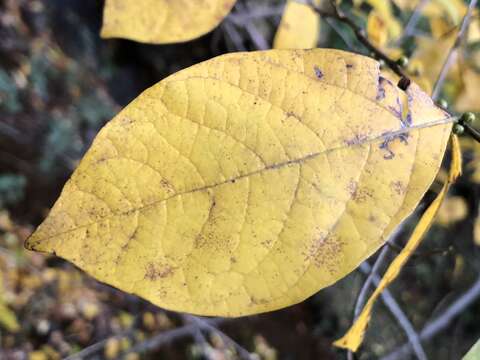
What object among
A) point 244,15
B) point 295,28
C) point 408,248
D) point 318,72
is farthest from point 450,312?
point 318,72

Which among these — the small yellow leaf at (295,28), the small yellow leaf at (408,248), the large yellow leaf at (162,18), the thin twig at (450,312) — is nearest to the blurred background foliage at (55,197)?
the thin twig at (450,312)

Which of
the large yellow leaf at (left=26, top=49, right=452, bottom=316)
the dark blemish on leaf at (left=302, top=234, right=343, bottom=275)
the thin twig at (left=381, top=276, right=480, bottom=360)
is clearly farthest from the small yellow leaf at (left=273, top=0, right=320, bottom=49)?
the thin twig at (left=381, top=276, right=480, bottom=360)

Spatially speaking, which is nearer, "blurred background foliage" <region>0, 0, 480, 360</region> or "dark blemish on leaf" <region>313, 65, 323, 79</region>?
"dark blemish on leaf" <region>313, 65, 323, 79</region>

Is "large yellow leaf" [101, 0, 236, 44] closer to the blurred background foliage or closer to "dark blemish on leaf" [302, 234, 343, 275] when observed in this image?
"dark blemish on leaf" [302, 234, 343, 275]

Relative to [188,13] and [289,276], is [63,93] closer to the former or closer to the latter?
[188,13]

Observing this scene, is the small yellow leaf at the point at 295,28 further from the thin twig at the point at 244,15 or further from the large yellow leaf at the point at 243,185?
the thin twig at the point at 244,15

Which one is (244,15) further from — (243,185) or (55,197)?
(55,197)

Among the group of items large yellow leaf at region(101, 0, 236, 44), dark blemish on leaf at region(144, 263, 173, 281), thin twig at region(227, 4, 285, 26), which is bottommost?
thin twig at region(227, 4, 285, 26)
